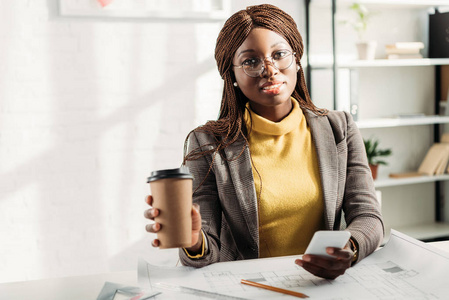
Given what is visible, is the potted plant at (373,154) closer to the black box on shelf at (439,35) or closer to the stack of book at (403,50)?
the stack of book at (403,50)

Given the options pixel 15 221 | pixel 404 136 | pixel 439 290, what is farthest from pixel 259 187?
pixel 404 136

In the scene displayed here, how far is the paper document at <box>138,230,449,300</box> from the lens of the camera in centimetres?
96

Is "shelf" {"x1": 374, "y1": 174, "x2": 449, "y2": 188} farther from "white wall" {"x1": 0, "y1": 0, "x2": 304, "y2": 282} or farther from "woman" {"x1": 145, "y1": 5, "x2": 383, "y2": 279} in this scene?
"woman" {"x1": 145, "y1": 5, "x2": 383, "y2": 279}

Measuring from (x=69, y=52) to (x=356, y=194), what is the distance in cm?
190

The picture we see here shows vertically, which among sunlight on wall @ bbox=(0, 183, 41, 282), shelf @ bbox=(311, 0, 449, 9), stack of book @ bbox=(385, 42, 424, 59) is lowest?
sunlight on wall @ bbox=(0, 183, 41, 282)

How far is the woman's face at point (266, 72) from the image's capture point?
1324 mm

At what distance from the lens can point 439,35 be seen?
3373 millimetres

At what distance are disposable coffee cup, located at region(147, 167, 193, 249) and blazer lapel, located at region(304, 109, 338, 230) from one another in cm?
49

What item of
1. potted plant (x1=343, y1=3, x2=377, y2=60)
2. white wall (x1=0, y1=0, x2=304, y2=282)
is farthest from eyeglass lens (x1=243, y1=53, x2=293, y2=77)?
potted plant (x1=343, y1=3, x2=377, y2=60)

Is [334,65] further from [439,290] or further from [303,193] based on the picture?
[439,290]

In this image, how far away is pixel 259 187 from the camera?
4.37 feet

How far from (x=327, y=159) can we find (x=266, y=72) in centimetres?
28

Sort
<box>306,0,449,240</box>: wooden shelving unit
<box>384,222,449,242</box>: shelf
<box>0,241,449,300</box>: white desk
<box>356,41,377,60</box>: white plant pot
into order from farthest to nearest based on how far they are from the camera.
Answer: <box>384,222,449,242</box>: shelf
<box>356,41,377,60</box>: white plant pot
<box>306,0,449,240</box>: wooden shelving unit
<box>0,241,449,300</box>: white desk

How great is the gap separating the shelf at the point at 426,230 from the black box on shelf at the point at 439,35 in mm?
1144
